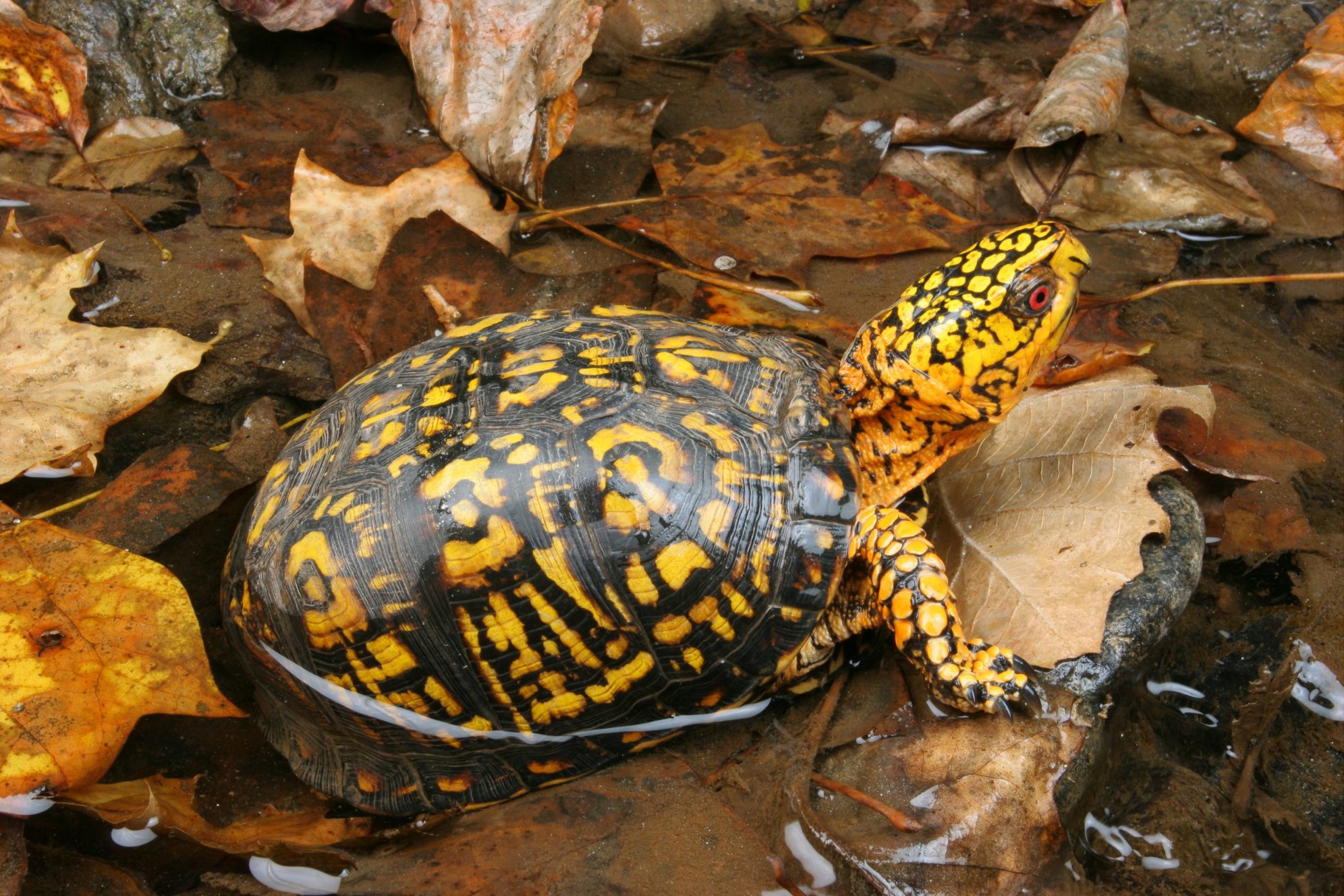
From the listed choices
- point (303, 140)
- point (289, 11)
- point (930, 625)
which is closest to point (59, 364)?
point (303, 140)

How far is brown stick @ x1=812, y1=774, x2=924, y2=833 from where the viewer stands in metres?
2.04

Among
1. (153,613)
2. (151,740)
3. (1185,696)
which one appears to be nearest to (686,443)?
(153,613)

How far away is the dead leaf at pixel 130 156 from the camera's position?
134 inches

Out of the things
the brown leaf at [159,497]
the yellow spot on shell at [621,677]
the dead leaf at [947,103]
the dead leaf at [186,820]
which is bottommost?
the dead leaf at [186,820]

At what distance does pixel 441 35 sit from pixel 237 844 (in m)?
2.72

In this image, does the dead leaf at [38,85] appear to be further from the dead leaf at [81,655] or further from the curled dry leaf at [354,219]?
the dead leaf at [81,655]

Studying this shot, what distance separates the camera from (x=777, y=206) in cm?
335

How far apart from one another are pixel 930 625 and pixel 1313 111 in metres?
2.84

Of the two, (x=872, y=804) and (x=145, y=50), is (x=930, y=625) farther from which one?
(x=145, y=50)

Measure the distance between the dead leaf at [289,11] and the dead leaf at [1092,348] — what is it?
301 centimetres

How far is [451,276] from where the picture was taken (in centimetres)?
300

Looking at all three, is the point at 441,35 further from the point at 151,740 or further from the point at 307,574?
the point at 151,740

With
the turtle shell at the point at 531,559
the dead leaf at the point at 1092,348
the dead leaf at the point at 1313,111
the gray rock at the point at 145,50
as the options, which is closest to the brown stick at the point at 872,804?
the turtle shell at the point at 531,559

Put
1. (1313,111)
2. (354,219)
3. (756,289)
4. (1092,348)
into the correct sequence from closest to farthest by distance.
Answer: (1092,348) → (354,219) → (756,289) → (1313,111)
